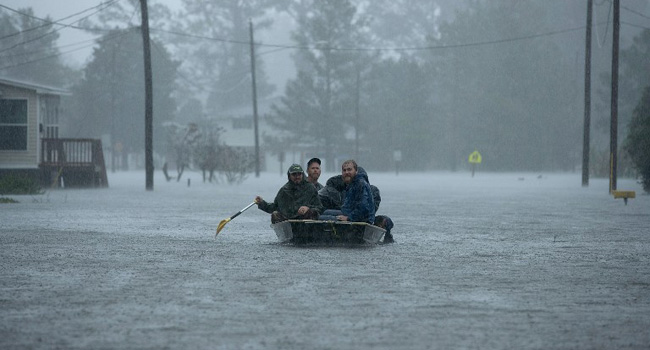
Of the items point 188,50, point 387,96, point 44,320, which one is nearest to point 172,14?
point 188,50

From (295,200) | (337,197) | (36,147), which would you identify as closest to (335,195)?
(337,197)

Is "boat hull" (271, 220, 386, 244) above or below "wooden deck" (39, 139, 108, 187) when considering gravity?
below

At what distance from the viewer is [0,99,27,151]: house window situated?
131ft

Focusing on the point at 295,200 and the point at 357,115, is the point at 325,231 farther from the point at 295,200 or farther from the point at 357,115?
the point at 357,115

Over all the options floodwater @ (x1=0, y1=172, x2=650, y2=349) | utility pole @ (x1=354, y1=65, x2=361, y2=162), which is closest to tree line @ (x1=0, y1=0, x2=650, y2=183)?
utility pole @ (x1=354, y1=65, x2=361, y2=162)

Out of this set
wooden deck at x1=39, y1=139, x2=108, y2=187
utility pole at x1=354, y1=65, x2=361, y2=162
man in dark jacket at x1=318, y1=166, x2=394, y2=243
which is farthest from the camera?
utility pole at x1=354, y1=65, x2=361, y2=162

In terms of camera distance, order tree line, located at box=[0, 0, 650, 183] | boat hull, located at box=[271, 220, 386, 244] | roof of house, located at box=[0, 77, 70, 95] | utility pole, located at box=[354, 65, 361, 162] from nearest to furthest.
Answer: boat hull, located at box=[271, 220, 386, 244]
roof of house, located at box=[0, 77, 70, 95]
utility pole, located at box=[354, 65, 361, 162]
tree line, located at box=[0, 0, 650, 183]

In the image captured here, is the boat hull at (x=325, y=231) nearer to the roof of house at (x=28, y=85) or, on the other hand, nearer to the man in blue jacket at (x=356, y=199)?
the man in blue jacket at (x=356, y=199)

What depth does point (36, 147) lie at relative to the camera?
40094 millimetres

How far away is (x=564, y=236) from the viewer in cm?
1800

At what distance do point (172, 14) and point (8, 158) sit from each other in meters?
83.1

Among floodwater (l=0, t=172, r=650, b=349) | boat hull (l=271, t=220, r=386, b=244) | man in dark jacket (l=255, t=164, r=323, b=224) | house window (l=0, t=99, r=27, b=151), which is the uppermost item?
house window (l=0, t=99, r=27, b=151)

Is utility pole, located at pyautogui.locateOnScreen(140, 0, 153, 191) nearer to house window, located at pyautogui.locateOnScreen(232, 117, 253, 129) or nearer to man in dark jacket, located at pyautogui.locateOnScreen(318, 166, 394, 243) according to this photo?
man in dark jacket, located at pyautogui.locateOnScreen(318, 166, 394, 243)

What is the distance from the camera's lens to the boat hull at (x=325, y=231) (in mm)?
15000
